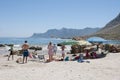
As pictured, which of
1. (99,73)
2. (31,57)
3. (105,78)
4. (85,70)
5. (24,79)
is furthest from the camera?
(31,57)

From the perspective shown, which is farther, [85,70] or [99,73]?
[85,70]

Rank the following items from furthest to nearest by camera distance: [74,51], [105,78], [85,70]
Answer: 1. [74,51]
2. [85,70]
3. [105,78]

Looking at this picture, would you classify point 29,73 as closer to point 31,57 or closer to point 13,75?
point 13,75

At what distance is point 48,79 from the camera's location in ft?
45.4

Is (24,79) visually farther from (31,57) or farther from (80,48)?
(80,48)

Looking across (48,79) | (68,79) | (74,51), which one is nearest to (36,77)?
(48,79)

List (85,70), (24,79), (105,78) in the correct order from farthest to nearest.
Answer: (85,70)
(105,78)
(24,79)

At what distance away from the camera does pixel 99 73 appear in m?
15.8

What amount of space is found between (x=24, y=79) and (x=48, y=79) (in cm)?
117

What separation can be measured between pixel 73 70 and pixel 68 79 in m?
2.88

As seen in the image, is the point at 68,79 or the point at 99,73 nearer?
the point at 68,79

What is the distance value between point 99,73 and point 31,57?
12793mm

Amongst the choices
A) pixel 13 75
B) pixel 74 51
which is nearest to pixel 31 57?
pixel 74 51

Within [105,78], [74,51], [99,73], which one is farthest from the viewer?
[74,51]
